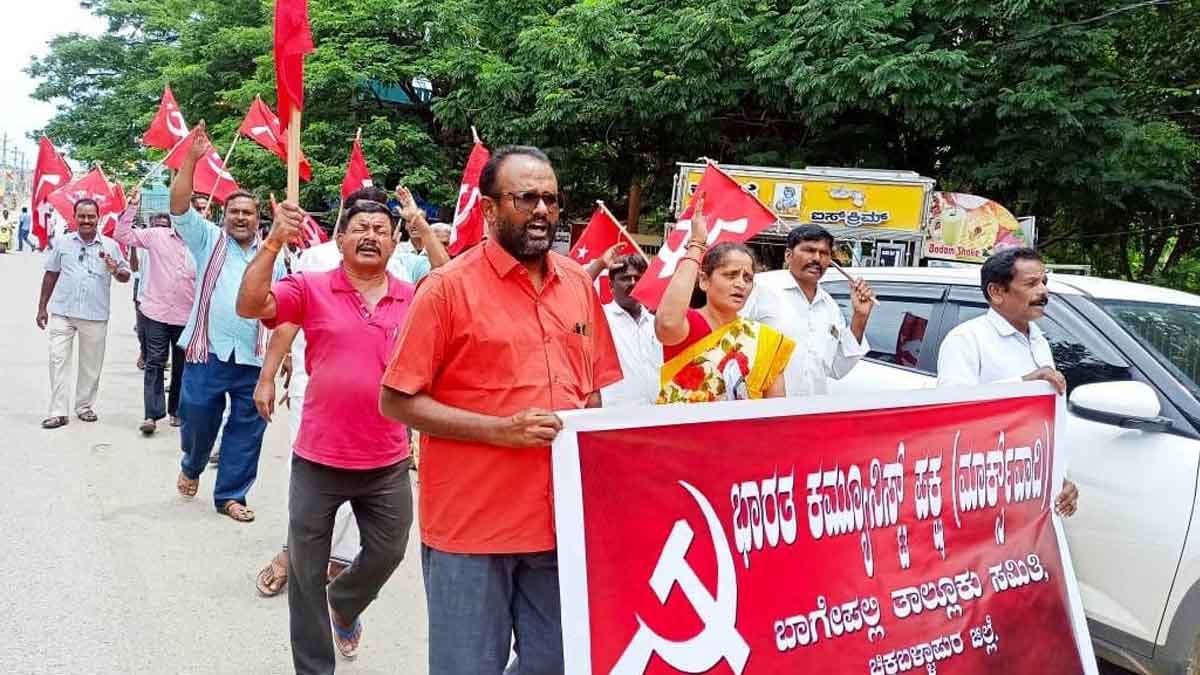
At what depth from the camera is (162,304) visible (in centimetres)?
828

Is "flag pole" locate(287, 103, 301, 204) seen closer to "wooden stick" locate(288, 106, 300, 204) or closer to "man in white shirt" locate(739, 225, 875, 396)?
"wooden stick" locate(288, 106, 300, 204)

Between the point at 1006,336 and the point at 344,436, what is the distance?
8.17ft

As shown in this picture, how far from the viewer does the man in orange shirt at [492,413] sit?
2.49 meters

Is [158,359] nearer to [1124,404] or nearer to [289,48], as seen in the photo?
[289,48]

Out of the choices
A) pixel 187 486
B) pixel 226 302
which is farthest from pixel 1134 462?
pixel 187 486

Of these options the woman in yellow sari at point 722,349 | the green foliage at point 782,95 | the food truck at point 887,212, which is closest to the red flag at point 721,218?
the woman in yellow sari at point 722,349

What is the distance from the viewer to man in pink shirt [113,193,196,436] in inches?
326

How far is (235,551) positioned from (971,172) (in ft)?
34.9

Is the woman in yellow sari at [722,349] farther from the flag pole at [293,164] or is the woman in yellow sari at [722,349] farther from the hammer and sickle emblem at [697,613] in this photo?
the flag pole at [293,164]

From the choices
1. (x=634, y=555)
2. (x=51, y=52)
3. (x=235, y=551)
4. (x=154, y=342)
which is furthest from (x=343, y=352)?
(x=51, y=52)

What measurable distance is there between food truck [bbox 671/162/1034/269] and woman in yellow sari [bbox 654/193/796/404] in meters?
8.24

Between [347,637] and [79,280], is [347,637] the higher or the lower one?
the lower one

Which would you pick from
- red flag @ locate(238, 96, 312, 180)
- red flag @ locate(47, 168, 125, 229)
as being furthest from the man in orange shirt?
red flag @ locate(47, 168, 125, 229)

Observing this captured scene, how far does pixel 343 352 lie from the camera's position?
12.2 feet
